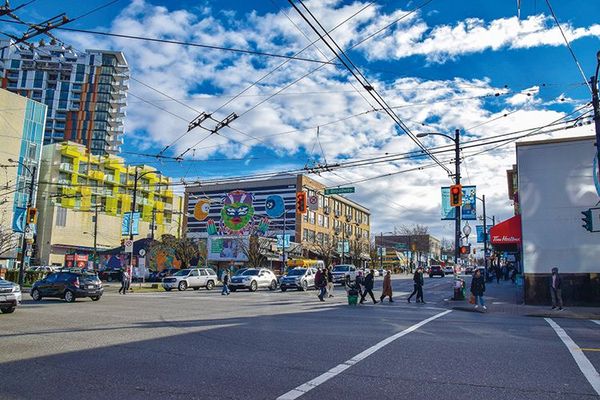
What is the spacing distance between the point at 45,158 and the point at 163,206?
1041 inches

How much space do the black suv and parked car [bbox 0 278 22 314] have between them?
625cm

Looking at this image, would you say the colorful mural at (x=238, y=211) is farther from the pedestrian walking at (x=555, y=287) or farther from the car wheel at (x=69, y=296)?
the pedestrian walking at (x=555, y=287)

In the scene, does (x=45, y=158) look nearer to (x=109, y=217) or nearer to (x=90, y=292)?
(x=109, y=217)

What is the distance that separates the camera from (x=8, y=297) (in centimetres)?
1653

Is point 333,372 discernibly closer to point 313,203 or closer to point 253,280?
point 253,280

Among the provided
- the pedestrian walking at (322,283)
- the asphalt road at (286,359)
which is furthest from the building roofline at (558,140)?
the pedestrian walking at (322,283)

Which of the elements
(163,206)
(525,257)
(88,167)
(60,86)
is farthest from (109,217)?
(525,257)

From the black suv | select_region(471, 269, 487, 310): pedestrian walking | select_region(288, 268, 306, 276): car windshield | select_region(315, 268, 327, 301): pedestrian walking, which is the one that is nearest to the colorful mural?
select_region(288, 268, 306, 276): car windshield

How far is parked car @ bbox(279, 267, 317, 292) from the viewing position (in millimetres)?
34031

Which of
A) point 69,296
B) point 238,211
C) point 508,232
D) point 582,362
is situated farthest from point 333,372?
point 238,211

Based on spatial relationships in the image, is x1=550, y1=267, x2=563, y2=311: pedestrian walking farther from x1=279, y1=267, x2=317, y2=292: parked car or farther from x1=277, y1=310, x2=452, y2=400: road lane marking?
x1=279, y1=267, x2=317, y2=292: parked car

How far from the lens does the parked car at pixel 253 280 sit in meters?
34.3

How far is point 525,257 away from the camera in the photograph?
76.2ft

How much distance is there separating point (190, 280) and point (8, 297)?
20442mm
